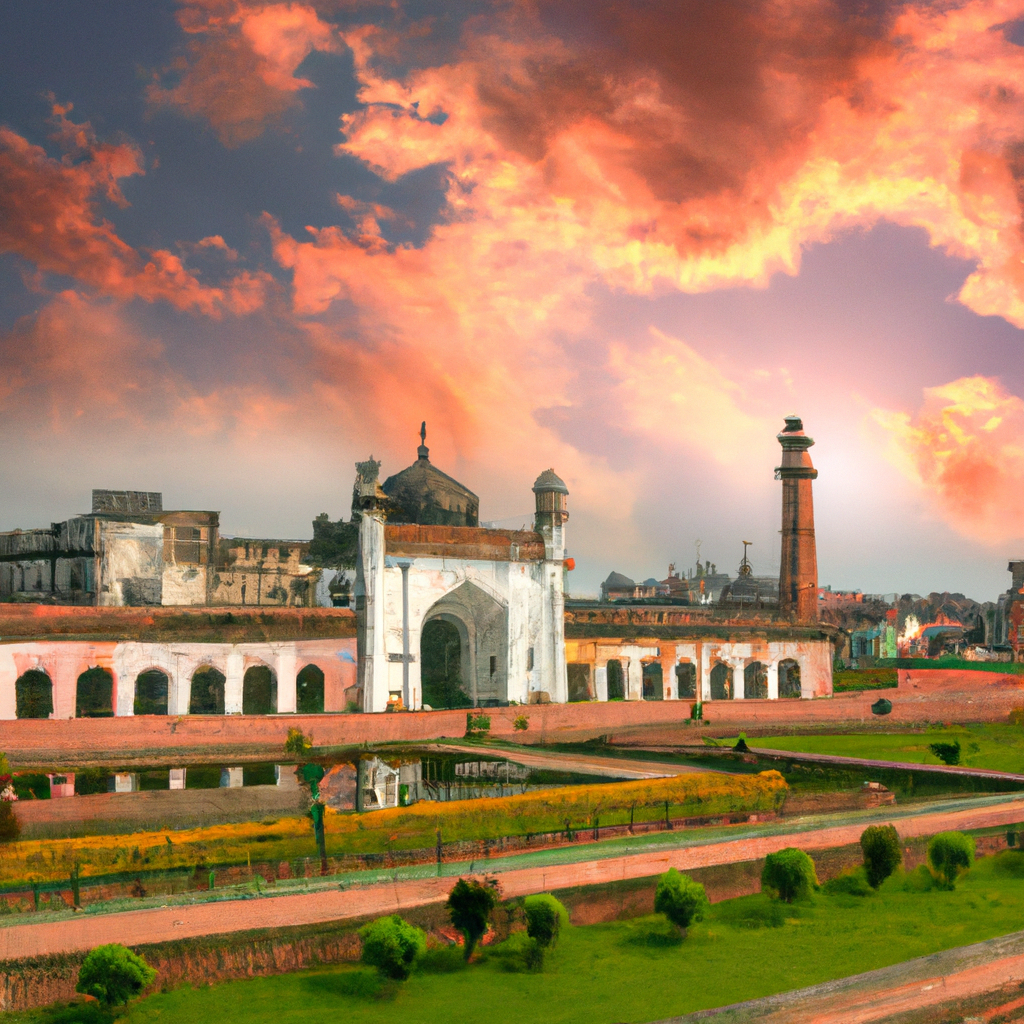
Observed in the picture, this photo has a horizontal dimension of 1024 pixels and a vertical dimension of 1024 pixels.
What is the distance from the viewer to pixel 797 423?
4912cm

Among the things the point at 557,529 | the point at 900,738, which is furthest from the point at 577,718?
the point at 900,738

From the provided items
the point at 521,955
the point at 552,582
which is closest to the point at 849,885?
the point at 521,955

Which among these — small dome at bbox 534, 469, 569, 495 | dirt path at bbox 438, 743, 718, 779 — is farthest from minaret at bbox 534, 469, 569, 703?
dirt path at bbox 438, 743, 718, 779

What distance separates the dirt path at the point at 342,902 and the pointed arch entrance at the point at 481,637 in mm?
18496

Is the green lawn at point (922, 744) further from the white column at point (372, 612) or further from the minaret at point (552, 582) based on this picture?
the white column at point (372, 612)

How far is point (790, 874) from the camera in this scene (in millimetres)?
11438

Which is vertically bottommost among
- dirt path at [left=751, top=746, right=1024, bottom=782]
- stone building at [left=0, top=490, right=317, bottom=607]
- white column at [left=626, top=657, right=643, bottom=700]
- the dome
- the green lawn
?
the green lawn

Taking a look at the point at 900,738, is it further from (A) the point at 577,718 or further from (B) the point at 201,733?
(B) the point at 201,733

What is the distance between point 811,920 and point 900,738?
18.1 m

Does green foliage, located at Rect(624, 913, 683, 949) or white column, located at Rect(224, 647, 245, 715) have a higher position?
white column, located at Rect(224, 647, 245, 715)

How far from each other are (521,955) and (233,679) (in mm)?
20729

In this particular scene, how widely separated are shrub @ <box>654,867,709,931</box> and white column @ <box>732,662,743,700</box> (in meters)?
28.3

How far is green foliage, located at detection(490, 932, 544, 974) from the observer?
31.9ft

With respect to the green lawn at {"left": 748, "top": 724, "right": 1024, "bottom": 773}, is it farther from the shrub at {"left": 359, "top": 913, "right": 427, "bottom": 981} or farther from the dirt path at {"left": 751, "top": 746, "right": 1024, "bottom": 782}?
the shrub at {"left": 359, "top": 913, "right": 427, "bottom": 981}
